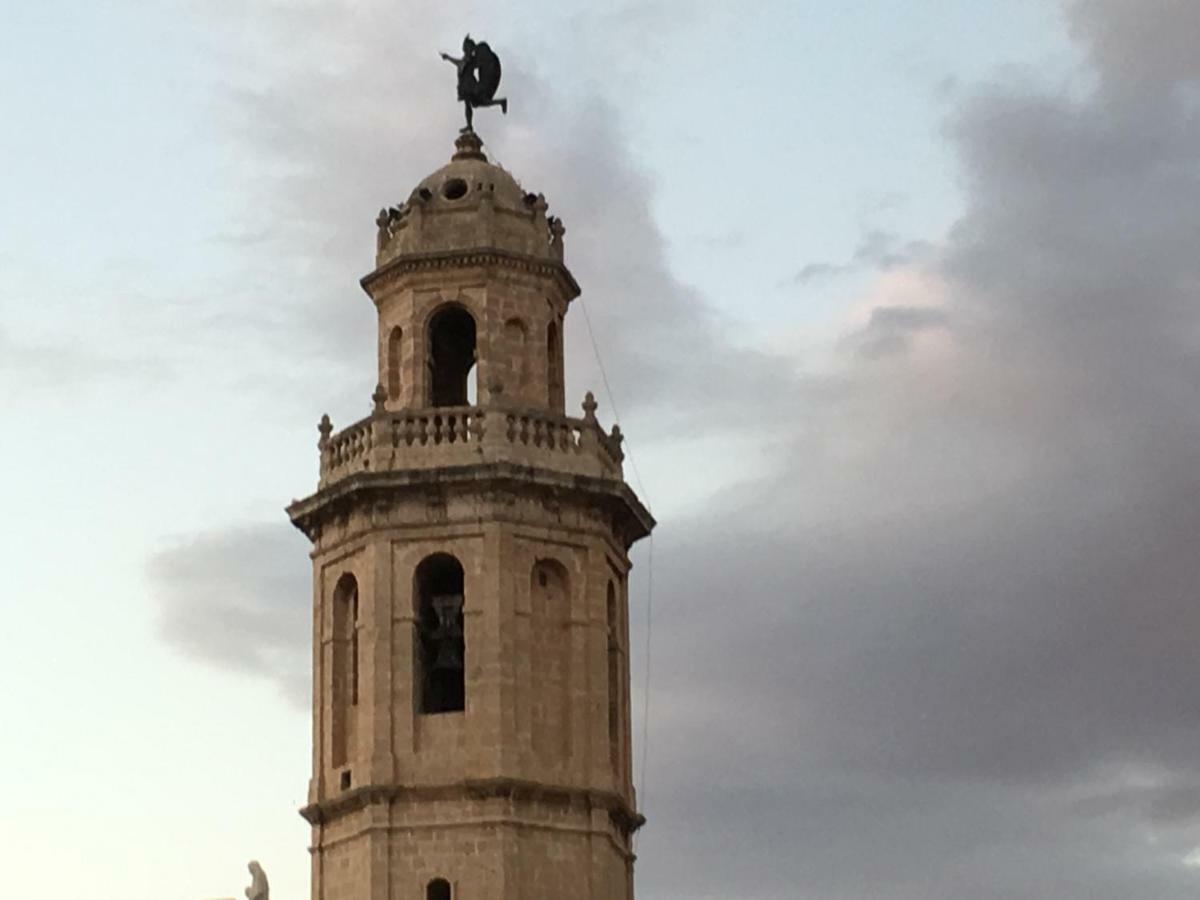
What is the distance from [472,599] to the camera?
2061 inches

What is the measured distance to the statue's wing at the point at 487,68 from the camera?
57.5 m

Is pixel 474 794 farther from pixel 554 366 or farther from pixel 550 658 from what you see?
pixel 554 366

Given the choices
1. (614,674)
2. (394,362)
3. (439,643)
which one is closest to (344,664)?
(439,643)

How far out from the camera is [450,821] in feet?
168

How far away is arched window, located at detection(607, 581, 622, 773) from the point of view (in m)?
53.5

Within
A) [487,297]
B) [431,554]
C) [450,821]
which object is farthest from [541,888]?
[487,297]

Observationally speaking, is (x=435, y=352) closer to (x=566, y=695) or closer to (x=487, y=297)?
(x=487, y=297)

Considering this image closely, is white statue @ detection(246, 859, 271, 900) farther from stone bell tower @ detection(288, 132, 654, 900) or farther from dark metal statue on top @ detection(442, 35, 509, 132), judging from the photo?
dark metal statue on top @ detection(442, 35, 509, 132)

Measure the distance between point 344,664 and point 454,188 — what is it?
27.9 ft

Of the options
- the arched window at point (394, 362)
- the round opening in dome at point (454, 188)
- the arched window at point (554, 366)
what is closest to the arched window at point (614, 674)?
the arched window at point (554, 366)

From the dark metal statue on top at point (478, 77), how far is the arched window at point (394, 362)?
4360 mm

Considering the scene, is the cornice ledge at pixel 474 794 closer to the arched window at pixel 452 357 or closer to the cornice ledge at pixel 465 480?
the cornice ledge at pixel 465 480

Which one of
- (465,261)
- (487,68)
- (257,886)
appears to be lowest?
(257,886)

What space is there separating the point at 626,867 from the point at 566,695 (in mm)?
3116
